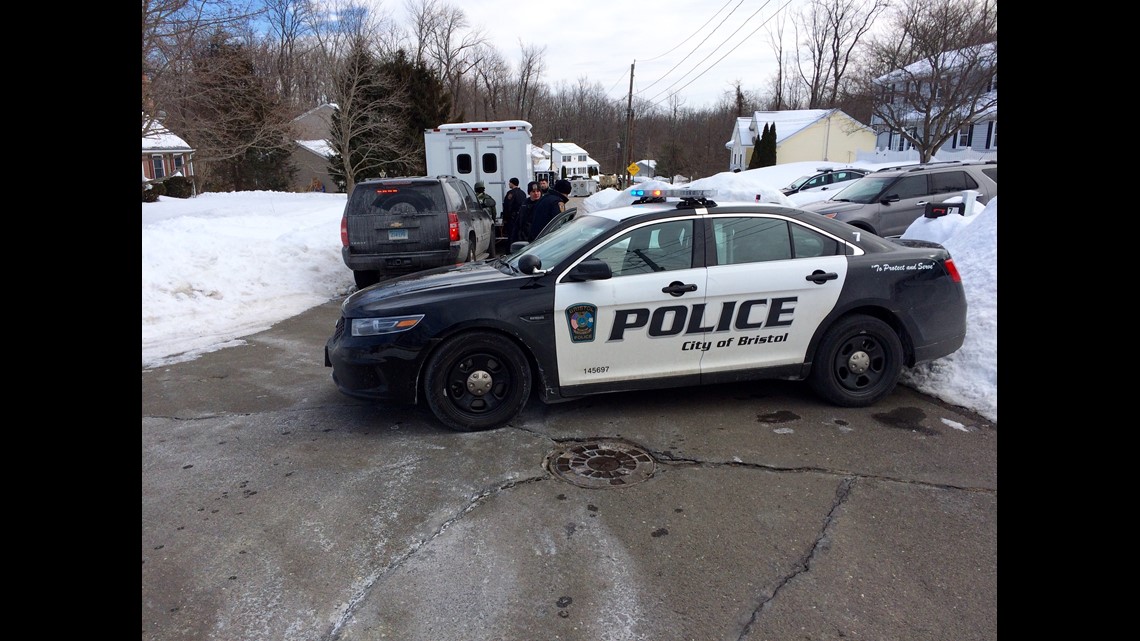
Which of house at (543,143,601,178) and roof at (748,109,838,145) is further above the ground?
house at (543,143,601,178)

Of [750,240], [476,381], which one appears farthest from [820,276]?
[476,381]

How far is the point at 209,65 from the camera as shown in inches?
675

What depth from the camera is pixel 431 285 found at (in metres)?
5.13

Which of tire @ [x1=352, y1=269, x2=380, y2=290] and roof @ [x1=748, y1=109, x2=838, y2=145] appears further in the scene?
roof @ [x1=748, y1=109, x2=838, y2=145]

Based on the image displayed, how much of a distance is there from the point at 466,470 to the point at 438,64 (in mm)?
61497

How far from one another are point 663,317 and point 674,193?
1.15 metres

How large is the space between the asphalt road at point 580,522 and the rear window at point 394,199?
511cm

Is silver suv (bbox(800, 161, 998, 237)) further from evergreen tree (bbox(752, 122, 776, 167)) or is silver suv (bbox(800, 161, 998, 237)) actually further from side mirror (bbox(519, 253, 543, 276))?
evergreen tree (bbox(752, 122, 776, 167))

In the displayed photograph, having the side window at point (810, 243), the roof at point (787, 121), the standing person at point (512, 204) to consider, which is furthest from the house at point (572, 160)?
the side window at point (810, 243)

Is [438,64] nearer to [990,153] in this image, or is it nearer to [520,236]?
[990,153]

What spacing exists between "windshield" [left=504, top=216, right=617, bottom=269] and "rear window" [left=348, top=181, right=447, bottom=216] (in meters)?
4.59

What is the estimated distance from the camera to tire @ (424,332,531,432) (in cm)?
480

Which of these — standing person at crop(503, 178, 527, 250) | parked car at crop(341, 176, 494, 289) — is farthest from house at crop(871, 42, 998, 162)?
parked car at crop(341, 176, 494, 289)
